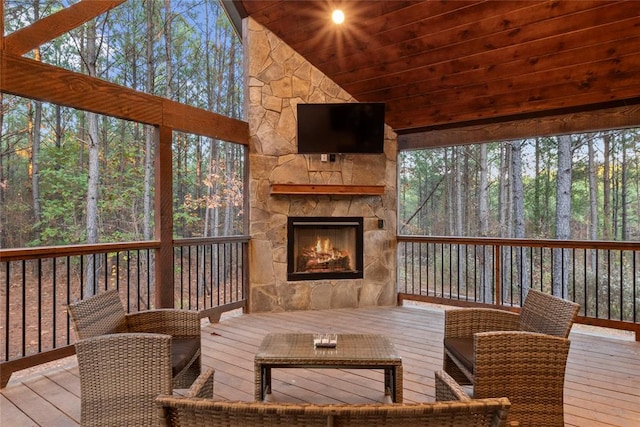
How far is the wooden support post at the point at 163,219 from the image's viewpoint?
3.72 metres

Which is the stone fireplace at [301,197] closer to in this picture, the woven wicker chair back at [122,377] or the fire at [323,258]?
the fire at [323,258]

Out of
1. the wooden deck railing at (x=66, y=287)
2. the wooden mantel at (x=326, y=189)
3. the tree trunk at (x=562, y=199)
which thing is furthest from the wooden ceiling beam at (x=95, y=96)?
the tree trunk at (x=562, y=199)

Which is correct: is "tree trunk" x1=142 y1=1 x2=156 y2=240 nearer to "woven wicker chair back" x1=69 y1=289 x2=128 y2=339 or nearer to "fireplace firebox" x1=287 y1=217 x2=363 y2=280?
"fireplace firebox" x1=287 y1=217 x2=363 y2=280

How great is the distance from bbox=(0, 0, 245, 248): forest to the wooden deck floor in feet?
11.6

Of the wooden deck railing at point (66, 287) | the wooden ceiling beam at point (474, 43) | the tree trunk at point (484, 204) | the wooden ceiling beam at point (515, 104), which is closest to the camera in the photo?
the wooden deck railing at point (66, 287)

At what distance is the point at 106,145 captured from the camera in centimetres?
650

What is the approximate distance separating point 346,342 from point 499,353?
870 mm

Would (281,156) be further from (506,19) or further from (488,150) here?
(488,150)

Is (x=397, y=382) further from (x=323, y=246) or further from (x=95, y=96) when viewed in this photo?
(x=95, y=96)

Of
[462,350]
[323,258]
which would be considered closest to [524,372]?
[462,350]

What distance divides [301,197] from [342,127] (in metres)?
1.03

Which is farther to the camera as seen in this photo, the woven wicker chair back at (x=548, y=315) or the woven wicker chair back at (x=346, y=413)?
the woven wicker chair back at (x=548, y=315)

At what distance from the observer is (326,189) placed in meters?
4.70

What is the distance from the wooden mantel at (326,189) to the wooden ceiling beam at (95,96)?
939 mm
